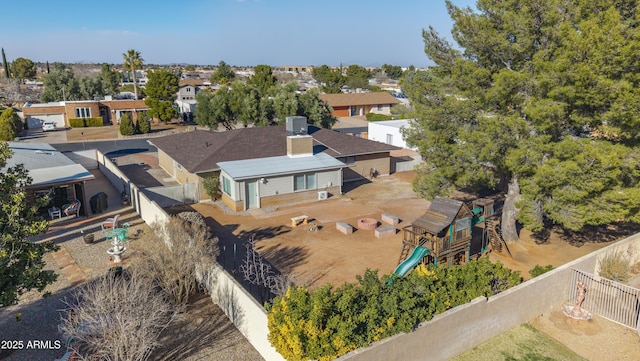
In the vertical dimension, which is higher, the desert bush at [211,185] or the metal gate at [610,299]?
the desert bush at [211,185]

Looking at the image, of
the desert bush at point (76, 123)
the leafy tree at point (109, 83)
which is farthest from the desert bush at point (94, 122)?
the leafy tree at point (109, 83)

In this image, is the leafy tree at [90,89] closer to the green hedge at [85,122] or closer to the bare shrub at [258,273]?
the green hedge at [85,122]

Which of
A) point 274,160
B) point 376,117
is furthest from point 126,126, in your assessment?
point 376,117

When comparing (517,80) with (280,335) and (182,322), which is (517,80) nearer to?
(280,335)

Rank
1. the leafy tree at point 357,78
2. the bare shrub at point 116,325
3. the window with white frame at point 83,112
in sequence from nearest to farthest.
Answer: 1. the bare shrub at point 116,325
2. the window with white frame at point 83,112
3. the leafy tree at point 357,78

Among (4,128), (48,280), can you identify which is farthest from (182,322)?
(4,128)

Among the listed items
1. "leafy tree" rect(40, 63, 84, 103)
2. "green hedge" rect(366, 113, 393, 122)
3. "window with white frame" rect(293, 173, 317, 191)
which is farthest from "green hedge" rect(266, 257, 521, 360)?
"leafy tree" rect(40, 63, 84, 103)
